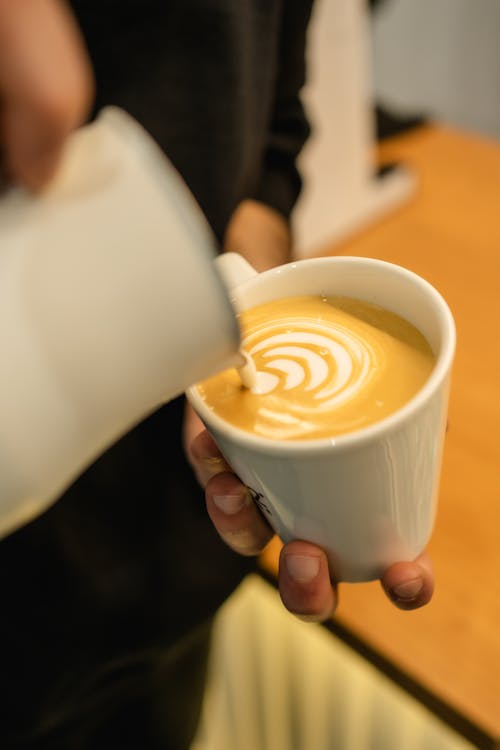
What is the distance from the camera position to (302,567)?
0.37m

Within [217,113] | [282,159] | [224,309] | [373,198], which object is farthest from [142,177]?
[373,198]

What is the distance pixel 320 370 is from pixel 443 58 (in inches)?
62.4

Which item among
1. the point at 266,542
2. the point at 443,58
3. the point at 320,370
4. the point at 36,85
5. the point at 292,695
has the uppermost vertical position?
the point at 36,85

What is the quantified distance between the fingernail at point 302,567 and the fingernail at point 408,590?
52 mm

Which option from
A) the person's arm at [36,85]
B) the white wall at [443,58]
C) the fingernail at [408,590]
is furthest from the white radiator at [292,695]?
the white wall at [443,58]

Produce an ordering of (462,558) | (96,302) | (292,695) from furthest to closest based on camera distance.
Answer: (292,695) < (462,558) < (96,302)

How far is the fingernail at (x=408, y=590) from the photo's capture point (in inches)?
15.3

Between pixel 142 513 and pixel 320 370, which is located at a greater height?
pixel 320 370

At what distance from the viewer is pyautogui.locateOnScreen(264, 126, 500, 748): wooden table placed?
0.50 m

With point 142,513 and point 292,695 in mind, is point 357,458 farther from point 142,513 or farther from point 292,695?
point 292,695

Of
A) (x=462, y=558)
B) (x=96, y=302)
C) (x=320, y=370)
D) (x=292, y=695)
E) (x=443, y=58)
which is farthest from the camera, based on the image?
(x=443, y=58)

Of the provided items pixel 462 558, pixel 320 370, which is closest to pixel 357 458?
pixel 320 370

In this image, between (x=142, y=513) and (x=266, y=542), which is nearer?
(x=266, y=542)

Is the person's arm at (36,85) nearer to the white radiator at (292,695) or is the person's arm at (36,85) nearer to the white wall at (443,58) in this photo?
the white radiator at (292,695)
